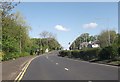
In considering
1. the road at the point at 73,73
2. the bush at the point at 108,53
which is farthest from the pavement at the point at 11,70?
the bush at the point at 108,53

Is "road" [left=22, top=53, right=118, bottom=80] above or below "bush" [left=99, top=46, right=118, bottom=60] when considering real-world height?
below

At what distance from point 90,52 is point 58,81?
47.4 meters

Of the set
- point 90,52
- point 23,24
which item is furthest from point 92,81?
point 23,24

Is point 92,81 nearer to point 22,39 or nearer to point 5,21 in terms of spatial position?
point 5,21

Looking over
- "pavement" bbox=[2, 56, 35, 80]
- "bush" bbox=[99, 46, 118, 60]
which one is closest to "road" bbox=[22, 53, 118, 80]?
"pavement" bbox=[2, 56, 35, 80]

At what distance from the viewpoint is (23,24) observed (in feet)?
385

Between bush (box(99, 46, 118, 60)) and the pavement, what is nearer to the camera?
the pavement

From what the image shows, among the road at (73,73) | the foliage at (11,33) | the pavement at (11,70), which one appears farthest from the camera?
the foliage at (11,33)

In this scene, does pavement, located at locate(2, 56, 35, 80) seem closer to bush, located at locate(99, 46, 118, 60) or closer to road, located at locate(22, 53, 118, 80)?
road, located at locate(22, 53, 118, 80)

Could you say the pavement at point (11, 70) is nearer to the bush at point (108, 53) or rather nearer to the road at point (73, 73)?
the road at point (73, 73)

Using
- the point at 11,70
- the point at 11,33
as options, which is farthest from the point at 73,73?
the point at 11,33

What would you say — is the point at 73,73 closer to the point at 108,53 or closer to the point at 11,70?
the point at 11,70

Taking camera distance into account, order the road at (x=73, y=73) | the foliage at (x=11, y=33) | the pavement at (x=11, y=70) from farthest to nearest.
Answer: the foliage at (x=11, y=33) → the pavement at (x=11, y=70) → the road at (x=73, y=73)

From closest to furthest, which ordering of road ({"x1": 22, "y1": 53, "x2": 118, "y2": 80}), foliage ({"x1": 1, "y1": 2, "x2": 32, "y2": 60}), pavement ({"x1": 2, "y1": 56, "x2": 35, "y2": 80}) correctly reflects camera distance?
road ({"x1": 22, "y1": 53, "x2": 118, "y2": 80}) < pavement ({"x1": 2, "y1": 56, "x2": 35, "y2": 80}) < foliage ({"x1": 1, "y1": 2, "x2": 32, "y2": 60})
